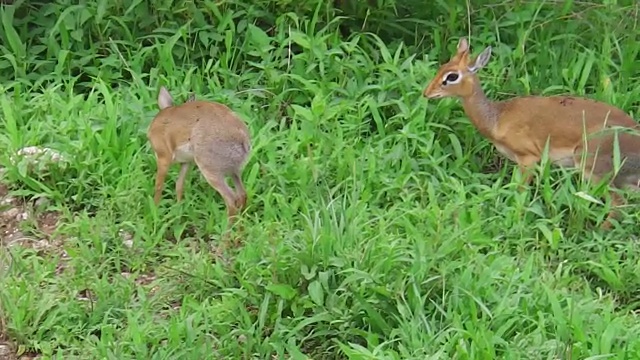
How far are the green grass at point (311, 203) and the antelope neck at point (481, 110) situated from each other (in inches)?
4.8

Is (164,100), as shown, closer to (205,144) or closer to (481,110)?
(205,144)

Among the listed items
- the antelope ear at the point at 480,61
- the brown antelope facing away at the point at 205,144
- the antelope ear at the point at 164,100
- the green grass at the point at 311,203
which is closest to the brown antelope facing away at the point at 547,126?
the antelope ear at the point at 480,61

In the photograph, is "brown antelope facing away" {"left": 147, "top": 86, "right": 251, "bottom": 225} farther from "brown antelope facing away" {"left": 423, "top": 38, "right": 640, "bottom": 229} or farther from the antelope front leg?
the antelope front leg

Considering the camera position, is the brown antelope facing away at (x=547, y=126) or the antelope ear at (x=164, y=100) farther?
the antelope ear at (x=164, y=100)

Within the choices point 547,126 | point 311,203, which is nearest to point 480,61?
point 547,126

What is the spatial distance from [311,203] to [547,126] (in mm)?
1273

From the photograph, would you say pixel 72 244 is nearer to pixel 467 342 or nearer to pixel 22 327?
pixel 22 327

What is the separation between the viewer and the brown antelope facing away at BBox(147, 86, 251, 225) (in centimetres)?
523

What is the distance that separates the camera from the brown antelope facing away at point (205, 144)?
523 cm

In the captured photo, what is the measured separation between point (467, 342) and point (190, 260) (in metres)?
1.33

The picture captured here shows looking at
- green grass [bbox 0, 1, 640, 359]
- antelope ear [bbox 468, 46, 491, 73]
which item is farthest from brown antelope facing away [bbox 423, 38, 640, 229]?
green grass [bbox 0, 1, 640, 359]

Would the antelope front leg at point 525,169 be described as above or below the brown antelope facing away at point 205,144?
below

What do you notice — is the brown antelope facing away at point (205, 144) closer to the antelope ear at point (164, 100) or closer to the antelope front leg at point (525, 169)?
the antelope ear at point (164, 100)

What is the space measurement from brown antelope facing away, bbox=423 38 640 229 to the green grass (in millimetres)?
113
